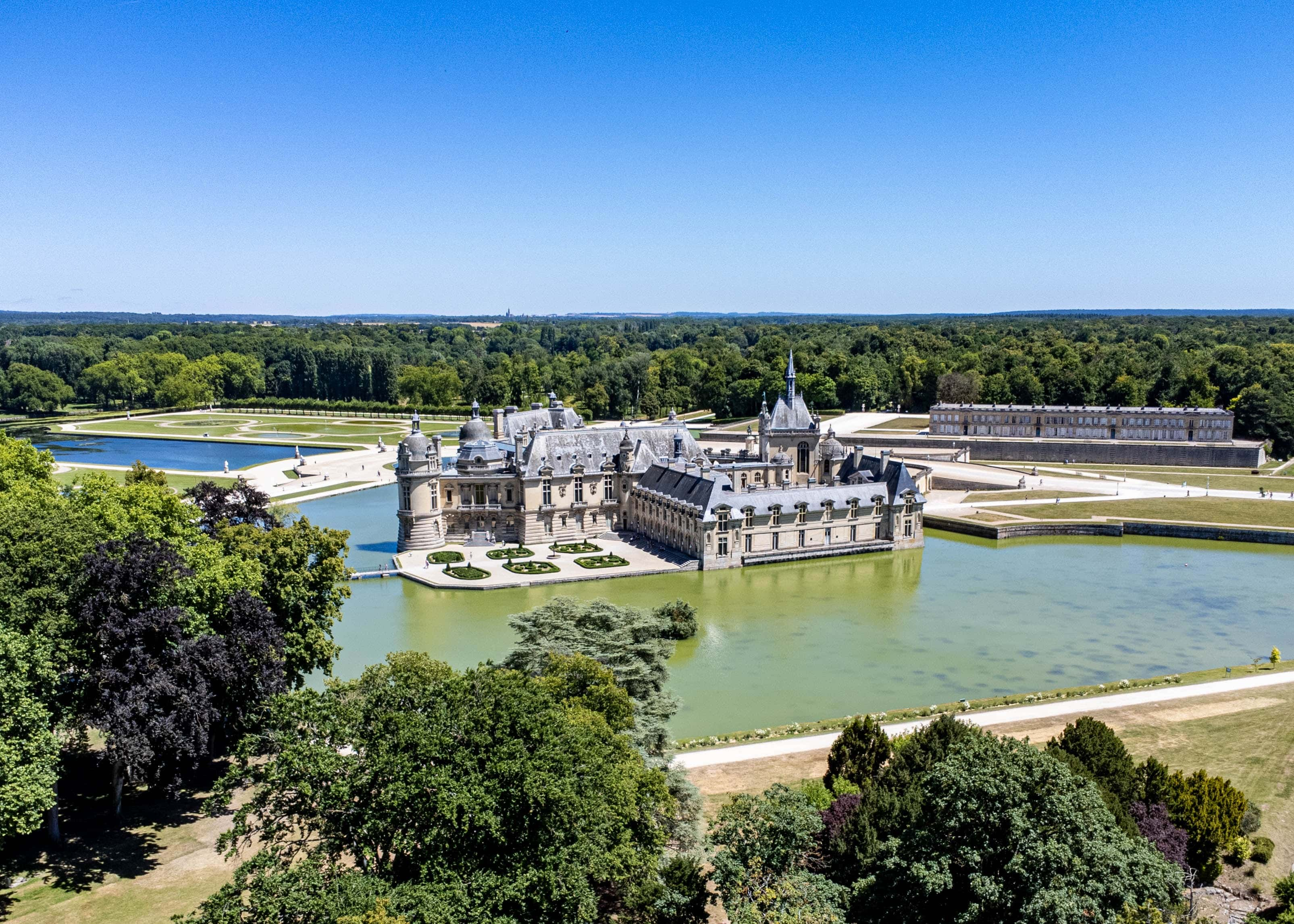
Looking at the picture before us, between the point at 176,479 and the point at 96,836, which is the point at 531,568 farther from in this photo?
Answer: the point at 176,479

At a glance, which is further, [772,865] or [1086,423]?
[1086,423]

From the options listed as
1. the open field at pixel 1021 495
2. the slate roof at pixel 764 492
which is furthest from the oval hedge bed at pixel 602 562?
the open field at pixel 1021 495

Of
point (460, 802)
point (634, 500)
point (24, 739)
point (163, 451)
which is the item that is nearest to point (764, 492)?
point (634, 500)

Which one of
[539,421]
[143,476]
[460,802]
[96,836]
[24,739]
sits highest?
[539,421]

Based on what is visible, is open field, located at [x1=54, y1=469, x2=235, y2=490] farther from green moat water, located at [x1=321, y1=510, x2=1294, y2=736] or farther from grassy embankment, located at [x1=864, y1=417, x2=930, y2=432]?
grassy embankment, located at [x1=864, y1=417, x2=930, y2=432]

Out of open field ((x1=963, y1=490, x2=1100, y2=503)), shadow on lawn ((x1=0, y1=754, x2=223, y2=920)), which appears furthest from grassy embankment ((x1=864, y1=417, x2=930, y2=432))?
shadow on lawn ((x1=0, y1=754, x2=223, y2=920))

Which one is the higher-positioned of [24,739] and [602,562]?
[24,739]

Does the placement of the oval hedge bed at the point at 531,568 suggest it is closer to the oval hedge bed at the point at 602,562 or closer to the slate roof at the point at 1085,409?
the oval hedge bed at the point at 602,562

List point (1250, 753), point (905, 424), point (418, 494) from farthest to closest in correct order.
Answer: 1. point (905, 424)
2. point (418, 494)
3. point (1250, 753)
